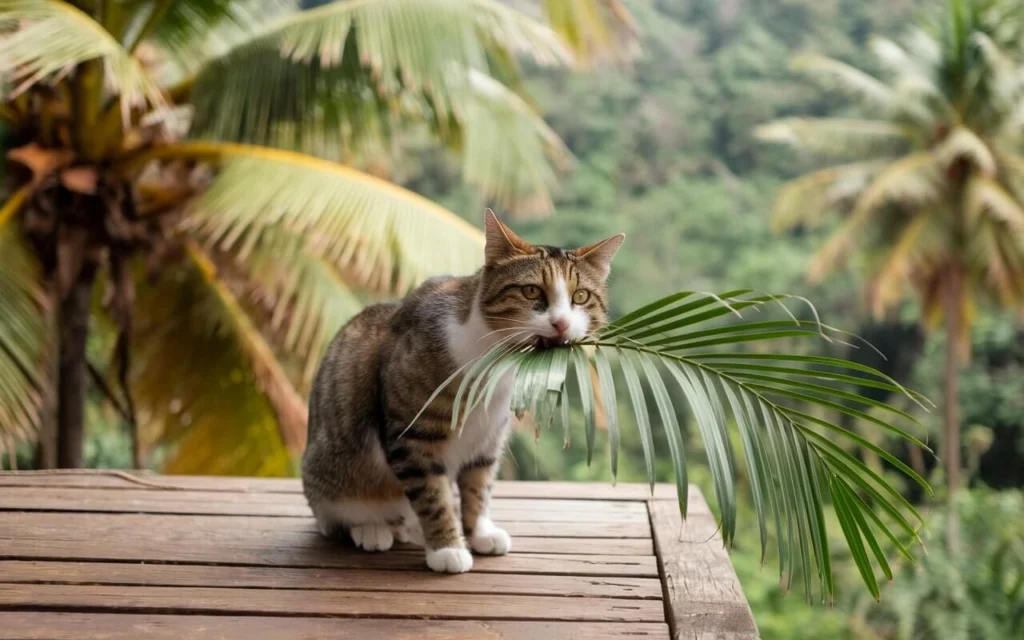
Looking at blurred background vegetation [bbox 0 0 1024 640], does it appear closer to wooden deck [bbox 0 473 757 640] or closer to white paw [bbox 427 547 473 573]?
wooden deck [bbox 0 473 757 640]

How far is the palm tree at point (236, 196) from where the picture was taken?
4.42 metres

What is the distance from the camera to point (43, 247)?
4.57 meters

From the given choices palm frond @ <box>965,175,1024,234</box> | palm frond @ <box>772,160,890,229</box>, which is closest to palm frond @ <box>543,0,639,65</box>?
palm frond @ <box>772,160,890,229</box>

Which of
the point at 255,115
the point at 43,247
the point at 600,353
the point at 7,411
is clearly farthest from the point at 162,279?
the point at 600,353

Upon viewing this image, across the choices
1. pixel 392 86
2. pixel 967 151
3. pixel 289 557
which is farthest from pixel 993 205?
pixel 289 557

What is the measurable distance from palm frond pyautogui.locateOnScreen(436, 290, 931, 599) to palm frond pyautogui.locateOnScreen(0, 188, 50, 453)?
2.64 m

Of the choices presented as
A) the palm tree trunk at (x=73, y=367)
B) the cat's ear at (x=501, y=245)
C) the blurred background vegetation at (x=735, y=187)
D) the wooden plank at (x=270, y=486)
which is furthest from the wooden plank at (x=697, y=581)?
the blurred background vegetation at (x=735, y=187)

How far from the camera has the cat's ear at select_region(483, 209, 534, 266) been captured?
2227 millimetres

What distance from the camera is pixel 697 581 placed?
2248 millimetres

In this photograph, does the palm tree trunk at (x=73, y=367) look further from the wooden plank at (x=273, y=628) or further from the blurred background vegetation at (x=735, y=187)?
the blurred background vegetation at (x=735, y=187)

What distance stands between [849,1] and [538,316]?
23.0 meters

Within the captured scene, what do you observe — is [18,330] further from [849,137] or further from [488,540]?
[849,137]

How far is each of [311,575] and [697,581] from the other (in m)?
0.95

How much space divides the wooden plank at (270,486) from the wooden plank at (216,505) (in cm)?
6
